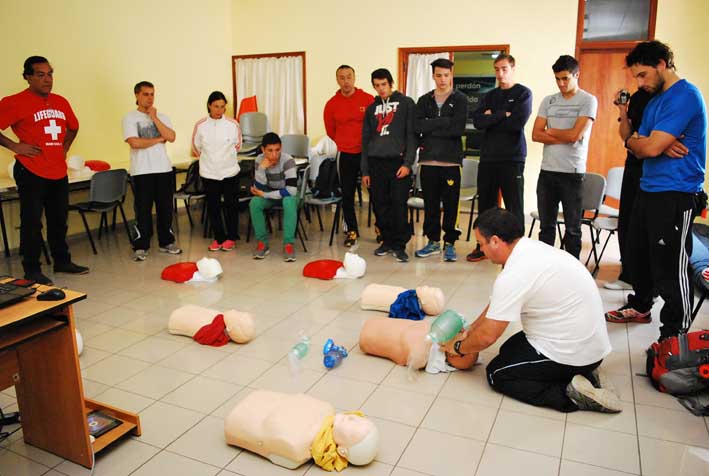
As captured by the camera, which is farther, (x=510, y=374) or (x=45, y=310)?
(x=510, y=374)

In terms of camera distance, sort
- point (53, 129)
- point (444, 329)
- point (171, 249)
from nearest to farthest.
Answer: point (444, 329), point (53, 129), point (171, 249)

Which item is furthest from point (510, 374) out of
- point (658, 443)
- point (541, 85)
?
point (541, 85)

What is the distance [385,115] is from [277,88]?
10.8 ft

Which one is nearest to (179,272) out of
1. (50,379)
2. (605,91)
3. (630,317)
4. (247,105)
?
(50,379)

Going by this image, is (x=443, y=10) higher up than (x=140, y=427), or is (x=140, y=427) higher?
(x=443, y=10)

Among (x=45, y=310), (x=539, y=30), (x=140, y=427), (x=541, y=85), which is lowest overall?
(x=140, y=427)

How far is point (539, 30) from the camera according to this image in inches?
247

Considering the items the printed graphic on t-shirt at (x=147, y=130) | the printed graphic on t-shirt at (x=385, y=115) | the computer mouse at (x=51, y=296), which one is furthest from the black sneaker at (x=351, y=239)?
the computer mouse at (x=51, y=296)

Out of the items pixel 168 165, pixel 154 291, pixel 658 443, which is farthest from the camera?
pixel 168 165

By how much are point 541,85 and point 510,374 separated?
15.1 feet

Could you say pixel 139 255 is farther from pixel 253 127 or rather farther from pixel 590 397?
pixel 590 397

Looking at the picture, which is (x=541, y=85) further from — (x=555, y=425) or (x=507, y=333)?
(x=555, y=425)

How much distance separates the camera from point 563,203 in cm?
432

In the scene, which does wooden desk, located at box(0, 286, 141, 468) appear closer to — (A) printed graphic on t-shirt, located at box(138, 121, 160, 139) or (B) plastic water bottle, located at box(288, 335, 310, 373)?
(B) plastic water bottle, located at box(288, 335, 310, 373)
